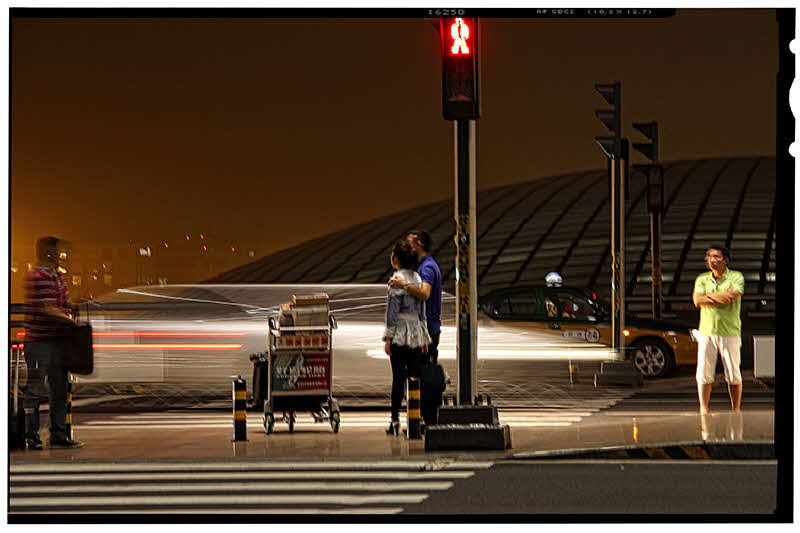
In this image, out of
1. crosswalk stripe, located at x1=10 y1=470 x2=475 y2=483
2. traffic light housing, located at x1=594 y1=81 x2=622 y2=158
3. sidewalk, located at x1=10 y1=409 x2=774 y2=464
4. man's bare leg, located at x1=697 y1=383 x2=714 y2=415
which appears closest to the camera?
Result: crosswalk stripe, located at x1=10 y1=470 x2=475 y2=483

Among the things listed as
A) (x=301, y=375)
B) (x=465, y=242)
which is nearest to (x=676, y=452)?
(x=465, y=242)

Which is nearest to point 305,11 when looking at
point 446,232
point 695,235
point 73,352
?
point 73,352

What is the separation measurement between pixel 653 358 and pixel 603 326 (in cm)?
92

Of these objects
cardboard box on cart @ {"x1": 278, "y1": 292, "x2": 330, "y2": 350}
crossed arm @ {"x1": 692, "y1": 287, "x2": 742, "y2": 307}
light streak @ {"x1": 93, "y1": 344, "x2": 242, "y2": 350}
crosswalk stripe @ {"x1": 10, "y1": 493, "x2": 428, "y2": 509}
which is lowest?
crosswalk stripe @ {"x1": 10, "y1": 493, "x2": 428, "y2": 509}

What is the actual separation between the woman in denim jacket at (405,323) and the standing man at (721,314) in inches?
115

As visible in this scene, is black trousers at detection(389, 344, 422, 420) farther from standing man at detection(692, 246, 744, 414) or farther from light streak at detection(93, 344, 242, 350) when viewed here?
light streak at detection(93, 344, 242, 350)

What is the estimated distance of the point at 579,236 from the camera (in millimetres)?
48781

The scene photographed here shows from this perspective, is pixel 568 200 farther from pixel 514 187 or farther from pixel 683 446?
pixel 683 446

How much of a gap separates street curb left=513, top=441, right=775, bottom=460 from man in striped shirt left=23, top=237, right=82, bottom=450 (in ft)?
12.9

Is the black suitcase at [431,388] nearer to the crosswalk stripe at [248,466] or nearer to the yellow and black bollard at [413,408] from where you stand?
the yellow and black bollard at [413,408]

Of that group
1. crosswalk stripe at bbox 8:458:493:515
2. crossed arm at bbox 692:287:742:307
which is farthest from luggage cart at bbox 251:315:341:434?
crossed arm at bbox 692:287:742:307

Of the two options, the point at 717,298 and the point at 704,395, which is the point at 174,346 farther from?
the point at 717,298

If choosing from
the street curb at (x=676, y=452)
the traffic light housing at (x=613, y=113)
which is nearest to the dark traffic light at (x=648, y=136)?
the traffic light housing at (x=613, y=113)

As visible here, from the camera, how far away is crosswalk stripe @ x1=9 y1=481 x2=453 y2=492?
31.5 ft
